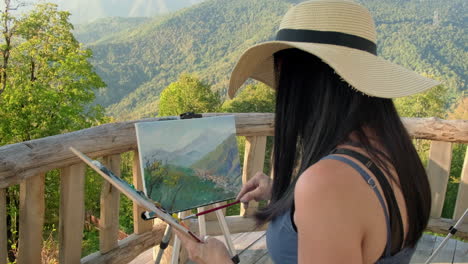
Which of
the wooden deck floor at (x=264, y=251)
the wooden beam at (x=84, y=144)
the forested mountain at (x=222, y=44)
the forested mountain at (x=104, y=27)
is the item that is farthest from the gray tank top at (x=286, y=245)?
the forested mountain at (x=104, y=27)

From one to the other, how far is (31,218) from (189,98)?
28271 millimetres

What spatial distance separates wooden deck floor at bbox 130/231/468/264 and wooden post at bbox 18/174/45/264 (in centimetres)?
96

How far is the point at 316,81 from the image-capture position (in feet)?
3.26

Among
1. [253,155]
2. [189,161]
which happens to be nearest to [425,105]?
[253,155]

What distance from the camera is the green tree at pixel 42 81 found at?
45.6 feet

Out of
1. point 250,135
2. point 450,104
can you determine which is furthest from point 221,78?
point 250,135

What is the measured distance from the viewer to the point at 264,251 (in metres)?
2.59

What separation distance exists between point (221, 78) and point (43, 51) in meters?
56.2

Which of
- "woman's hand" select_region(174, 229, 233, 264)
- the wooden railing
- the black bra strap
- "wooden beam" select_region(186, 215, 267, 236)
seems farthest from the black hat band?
"wooden beam" select_region(186, 215, 267, 236)

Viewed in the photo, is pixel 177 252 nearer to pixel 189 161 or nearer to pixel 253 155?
pixel 189 161

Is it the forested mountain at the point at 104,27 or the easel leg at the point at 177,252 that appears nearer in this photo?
the easel leg at the point at 177,252

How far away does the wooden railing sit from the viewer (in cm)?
155

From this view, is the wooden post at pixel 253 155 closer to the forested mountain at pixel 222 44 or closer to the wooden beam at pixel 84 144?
the wooden beam at pixel 84 144

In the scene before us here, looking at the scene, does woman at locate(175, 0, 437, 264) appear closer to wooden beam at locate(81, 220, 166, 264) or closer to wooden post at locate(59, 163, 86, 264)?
wooden post at locate(59, 163, 86, 264)
